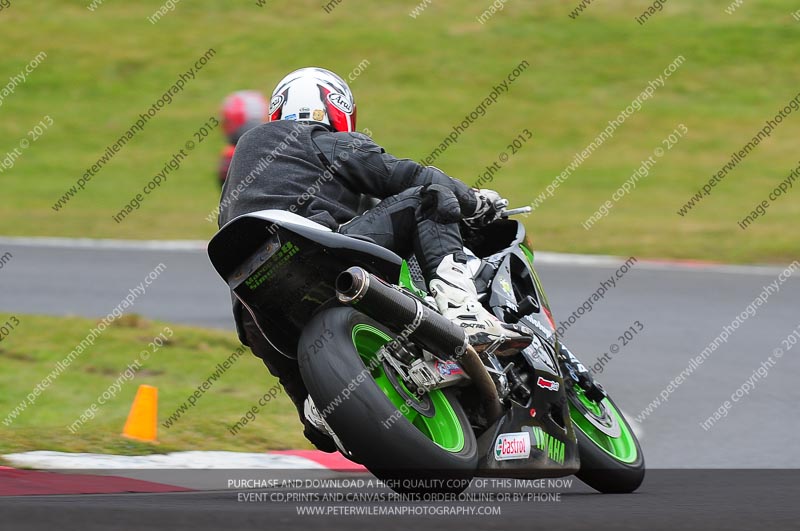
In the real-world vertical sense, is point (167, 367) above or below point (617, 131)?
above

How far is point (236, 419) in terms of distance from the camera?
6.78m

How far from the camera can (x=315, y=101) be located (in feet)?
16.3

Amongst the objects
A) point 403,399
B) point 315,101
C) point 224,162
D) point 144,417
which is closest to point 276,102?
point 315,101

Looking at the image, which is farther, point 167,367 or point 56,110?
point 56,110

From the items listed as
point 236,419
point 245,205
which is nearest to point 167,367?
point 236,419

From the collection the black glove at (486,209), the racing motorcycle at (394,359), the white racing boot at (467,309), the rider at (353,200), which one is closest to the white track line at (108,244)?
the black glove at (486,209)

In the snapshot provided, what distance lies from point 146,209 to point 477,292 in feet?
47.2

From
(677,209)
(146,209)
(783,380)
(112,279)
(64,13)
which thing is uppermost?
(783,380)

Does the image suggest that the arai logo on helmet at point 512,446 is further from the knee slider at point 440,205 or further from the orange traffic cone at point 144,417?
the orange traffic cone at point 144,417

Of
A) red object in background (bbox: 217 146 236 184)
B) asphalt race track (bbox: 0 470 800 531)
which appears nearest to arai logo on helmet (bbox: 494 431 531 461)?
asphalt race track (bbox: 0 470 800 531)

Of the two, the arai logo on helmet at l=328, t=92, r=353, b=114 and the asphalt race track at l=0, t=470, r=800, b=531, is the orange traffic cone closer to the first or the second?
the asphalt race track at l=0, t=470, r=800, b=531

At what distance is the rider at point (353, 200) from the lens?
462cm

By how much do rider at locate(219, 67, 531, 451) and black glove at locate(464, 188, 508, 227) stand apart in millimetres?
66

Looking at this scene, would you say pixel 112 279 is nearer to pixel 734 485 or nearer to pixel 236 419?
pixel 236 419
